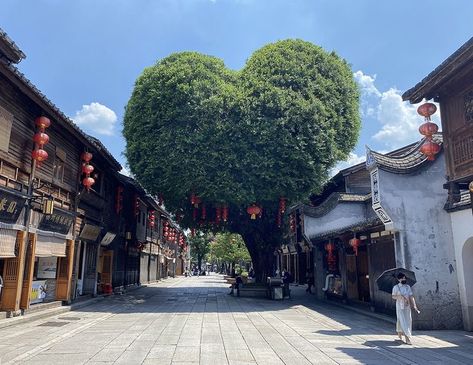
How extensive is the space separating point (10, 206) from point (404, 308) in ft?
37.6

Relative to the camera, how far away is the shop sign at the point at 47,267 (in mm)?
16375

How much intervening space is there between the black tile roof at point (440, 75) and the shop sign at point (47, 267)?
14399mm

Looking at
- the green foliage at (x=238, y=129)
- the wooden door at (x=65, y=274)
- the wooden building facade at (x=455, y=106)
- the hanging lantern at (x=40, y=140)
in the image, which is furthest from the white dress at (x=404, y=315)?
the wooden door at (x=65, y=274)

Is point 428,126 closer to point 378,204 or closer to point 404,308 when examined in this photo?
point 378,204

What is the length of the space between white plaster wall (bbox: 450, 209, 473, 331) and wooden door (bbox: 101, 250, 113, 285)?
1828 centimetres

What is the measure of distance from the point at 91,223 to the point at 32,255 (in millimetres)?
6671

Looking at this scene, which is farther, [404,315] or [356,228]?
[356,228]

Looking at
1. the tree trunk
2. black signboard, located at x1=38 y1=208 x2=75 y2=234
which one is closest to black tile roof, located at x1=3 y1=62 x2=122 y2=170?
black signboard, located at x1=38 y1=208 x2=75 y2=234

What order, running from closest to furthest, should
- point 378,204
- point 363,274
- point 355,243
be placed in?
1. point 378,204
2. point 355,243
3. point 363,274

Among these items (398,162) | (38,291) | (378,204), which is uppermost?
(398,162)

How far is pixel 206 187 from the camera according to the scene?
19.7 m

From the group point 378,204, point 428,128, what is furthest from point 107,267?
point 428,128

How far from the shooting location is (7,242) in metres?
12.2

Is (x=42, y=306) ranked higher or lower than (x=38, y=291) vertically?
lower
